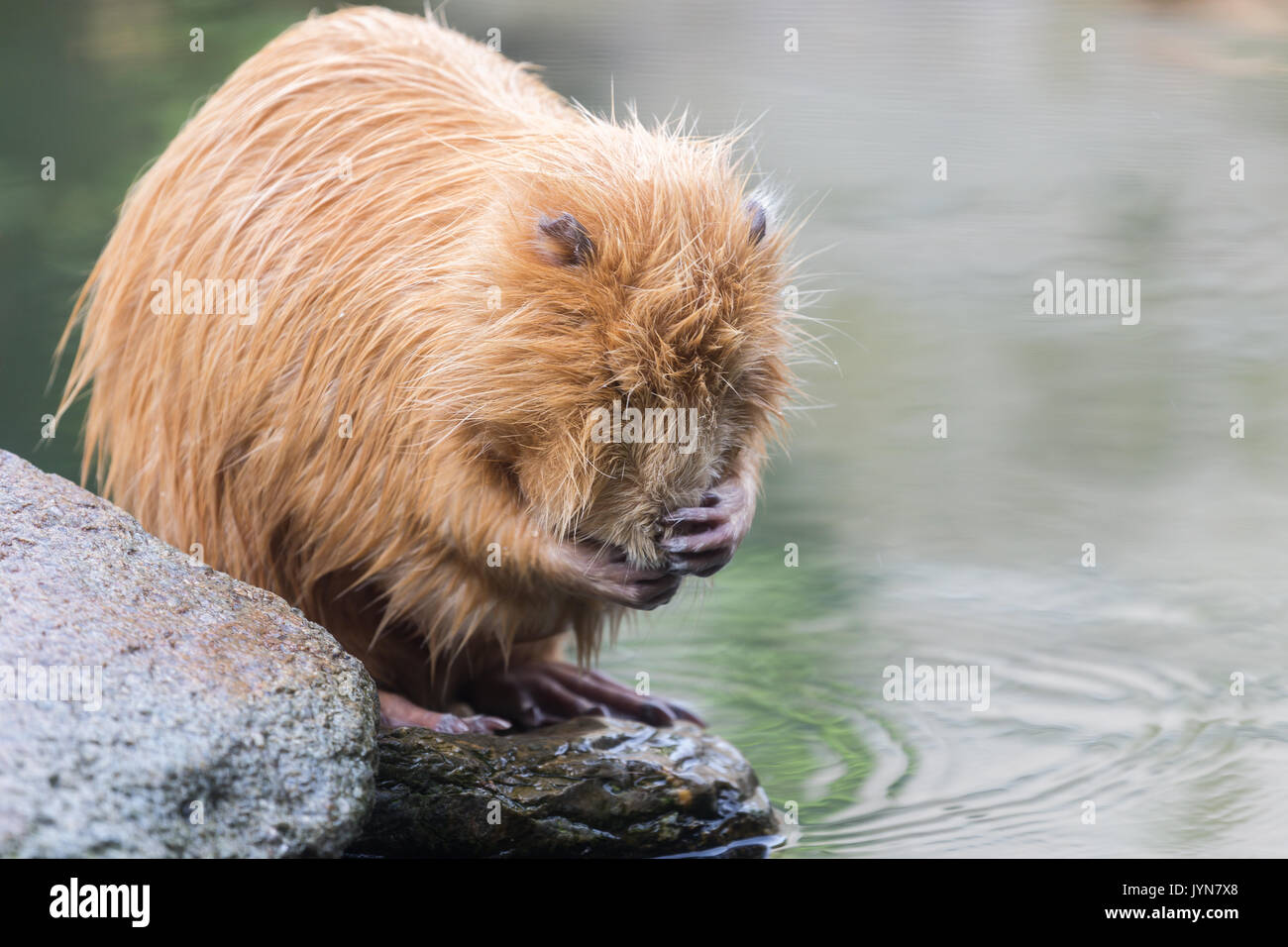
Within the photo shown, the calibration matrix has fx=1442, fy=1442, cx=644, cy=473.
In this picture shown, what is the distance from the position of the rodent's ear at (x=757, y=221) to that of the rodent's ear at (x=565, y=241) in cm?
48

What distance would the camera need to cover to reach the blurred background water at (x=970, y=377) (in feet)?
15.2

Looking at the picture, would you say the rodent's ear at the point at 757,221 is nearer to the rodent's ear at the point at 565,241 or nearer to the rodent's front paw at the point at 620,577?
the rodent's ear at the point at 565,241

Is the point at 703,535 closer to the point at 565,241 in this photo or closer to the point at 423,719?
the point at 565,241

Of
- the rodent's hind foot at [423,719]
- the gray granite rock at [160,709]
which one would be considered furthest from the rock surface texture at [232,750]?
the rodent's hind foot at [423,719]

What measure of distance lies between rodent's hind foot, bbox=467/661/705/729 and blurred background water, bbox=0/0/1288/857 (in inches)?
12.4

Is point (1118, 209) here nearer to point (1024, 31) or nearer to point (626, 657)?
point (1024, 31)

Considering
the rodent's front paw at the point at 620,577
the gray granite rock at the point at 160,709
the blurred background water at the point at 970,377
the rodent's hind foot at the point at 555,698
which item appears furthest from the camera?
the rodent's hind foot at the point at 555,698

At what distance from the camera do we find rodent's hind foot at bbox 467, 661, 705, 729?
4.75m

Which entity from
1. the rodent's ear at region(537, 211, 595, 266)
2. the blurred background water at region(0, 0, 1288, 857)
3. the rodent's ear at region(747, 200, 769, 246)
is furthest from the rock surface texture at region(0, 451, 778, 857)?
the rodent's ear at region(747, 200, 769, 246)

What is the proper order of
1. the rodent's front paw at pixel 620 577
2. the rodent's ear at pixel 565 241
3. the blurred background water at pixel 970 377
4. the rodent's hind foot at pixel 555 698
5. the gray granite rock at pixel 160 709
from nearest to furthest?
the gray granite rock at pixel 160 709 < the rodent's ear at pixel 565 241 < the rodent's front paw at pixel 620 577 < the blurred background water at pixel 970 377 < the rodent's hind foot at pixel 555 698

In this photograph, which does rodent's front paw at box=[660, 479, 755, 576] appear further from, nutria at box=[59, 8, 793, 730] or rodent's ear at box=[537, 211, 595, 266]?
rodent's ear at box=[537, 211, 595, 266]

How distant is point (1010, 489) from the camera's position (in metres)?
7.11

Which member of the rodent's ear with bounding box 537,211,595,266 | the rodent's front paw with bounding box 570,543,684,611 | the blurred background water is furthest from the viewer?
the blurred background water
